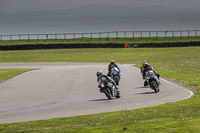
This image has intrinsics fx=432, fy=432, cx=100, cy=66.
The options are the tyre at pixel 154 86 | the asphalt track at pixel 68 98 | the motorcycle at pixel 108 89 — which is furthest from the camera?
the tyre at pixel 154 86

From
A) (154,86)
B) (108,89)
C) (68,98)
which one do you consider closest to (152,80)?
(154,86)

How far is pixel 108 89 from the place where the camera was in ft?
67.1

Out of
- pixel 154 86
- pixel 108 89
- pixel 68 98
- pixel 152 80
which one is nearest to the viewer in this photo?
pixel 108 89

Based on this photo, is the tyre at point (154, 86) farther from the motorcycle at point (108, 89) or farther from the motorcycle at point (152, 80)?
the motorcycle at point (108, 89)

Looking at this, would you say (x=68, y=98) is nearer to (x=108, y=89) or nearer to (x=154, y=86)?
(x=108, y=89)

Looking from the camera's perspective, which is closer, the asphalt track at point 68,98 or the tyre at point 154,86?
the asphalt track at point 68,98

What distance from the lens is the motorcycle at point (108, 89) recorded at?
20.0 metres

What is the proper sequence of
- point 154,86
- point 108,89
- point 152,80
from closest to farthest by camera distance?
1. point 108,89
2. point 154,86
3. point 152,80

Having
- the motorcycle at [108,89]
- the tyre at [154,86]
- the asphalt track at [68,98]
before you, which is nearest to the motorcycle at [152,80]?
the tyre at [154,86]

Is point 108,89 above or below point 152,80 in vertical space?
below

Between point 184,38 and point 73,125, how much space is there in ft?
Answer: 255

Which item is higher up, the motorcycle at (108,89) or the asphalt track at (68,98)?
the motorcycle at (108,89)

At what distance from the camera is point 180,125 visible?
11.5 metres

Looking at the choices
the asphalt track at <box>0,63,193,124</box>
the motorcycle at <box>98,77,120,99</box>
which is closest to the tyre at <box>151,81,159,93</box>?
the asphalt track at <box>0,63,193,124</box>
